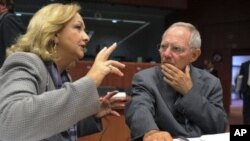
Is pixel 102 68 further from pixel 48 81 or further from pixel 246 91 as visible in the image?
pixel 246 91

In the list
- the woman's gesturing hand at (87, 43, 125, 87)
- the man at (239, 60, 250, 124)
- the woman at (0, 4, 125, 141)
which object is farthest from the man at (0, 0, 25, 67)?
the man at (239, 60, 250, 124)

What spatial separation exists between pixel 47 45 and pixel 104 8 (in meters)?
12.0

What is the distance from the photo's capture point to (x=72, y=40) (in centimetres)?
128

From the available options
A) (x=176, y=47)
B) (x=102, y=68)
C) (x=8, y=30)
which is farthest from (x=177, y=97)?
(x=8, y=30)

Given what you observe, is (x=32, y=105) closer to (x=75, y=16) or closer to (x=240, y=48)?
(x=75, y=16)

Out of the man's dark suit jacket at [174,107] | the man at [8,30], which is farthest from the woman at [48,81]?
the man at [8,30]

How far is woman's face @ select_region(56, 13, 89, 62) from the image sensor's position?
127 cm

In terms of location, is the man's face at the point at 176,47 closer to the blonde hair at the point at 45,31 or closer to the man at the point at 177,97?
the man at the point at 177,97

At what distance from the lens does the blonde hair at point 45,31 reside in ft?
3.97

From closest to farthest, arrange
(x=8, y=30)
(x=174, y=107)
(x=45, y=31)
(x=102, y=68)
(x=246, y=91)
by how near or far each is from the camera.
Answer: (x=102, y=68), (x=45, y=31), (x=174, y=107), (x=8, y=30), (x=246, y=91)

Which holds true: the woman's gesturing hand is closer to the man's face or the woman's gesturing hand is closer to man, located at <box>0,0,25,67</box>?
the man's face

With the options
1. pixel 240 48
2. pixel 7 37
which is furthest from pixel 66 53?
pixel 240 48

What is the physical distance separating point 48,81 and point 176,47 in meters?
0.65

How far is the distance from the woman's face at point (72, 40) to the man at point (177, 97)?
14.0 inches
